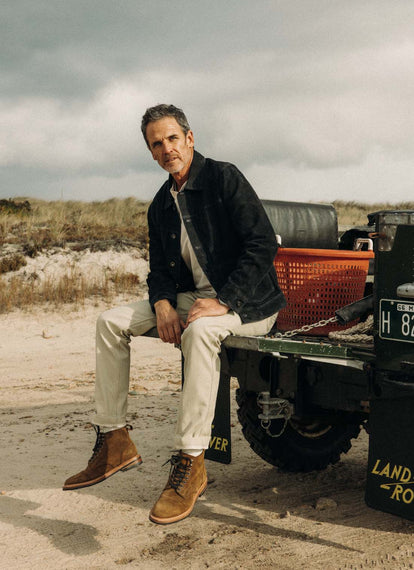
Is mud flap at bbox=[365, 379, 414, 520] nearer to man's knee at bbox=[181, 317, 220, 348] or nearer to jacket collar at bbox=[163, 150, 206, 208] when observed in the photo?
man's knee at bbox=[181, 317, 220, 348]

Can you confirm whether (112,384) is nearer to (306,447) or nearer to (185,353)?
(185,353)

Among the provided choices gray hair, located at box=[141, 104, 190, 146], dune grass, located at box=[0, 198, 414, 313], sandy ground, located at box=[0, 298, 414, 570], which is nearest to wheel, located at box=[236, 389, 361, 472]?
sandy ground, located at box=[0, 298, 414, 570]

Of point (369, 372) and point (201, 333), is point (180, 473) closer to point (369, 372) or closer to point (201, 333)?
point (201, 333)

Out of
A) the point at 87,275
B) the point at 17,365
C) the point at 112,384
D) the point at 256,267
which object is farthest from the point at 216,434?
the point at 87,275

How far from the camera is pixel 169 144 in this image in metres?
3.86

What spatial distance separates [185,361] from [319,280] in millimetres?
1042

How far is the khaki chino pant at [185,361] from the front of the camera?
130 inches

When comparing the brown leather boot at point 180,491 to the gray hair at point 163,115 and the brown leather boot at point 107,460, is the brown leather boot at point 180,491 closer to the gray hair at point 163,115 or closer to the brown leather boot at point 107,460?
the brown leather boot at point 107,460

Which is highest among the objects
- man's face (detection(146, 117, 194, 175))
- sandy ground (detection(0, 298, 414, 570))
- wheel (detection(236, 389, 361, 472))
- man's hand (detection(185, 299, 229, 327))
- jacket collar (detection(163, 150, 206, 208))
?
man's face (detection(146, 117, 194, 175))

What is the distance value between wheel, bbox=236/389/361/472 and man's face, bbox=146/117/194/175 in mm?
1506

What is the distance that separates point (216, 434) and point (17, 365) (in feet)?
19.8

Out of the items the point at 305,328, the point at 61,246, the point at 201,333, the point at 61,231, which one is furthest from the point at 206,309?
the point at 61,231

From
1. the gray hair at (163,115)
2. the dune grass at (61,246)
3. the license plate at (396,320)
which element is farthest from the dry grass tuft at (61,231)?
the license plate at (396,320)

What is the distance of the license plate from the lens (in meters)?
3.02
